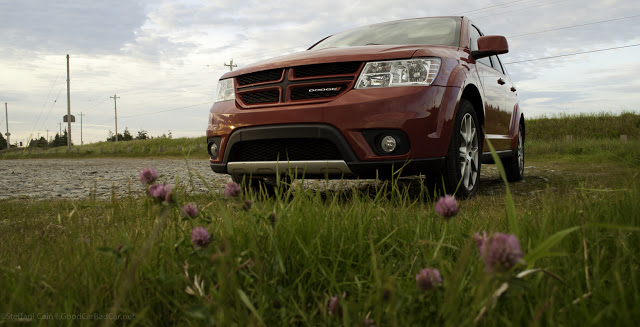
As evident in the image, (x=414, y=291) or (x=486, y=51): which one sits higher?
(x=486, y=51)

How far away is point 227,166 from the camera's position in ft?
13.2

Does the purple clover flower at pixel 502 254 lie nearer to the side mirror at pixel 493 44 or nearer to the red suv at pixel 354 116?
the red suv at pixel 354 116

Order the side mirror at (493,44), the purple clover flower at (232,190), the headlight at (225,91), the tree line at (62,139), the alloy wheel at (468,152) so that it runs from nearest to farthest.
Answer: the purple clover flower at (232,190), the alloy wheel at (468,152), the headlight at (225,91), the side mirror at (493,44), the tree line at (62,139)

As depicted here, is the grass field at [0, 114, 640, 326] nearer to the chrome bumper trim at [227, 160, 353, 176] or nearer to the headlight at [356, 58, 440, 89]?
the chrome bumper trim at [227, 160, 353, 176]

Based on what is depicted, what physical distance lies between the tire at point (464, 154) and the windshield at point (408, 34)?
739 mm

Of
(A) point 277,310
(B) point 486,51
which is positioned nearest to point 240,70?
(B) point 486,51

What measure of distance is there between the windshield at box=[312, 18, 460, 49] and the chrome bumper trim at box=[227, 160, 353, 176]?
152cm

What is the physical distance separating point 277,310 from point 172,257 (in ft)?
1.24

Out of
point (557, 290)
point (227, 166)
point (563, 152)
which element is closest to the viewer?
point (557, 290)

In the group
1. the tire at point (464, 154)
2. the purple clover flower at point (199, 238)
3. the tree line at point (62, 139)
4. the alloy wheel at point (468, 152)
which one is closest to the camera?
the purple clover flower at point (199, 238)

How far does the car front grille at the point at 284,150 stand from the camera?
3572mm

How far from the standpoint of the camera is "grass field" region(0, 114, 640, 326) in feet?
3.22

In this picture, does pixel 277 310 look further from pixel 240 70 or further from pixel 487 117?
pixel 487 117

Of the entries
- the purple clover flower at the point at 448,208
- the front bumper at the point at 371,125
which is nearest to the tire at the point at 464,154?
the front bumper at the point at 371,125
